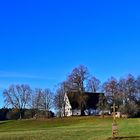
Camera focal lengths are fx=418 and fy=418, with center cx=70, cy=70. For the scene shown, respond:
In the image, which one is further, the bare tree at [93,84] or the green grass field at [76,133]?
the bare tree at [93,84]

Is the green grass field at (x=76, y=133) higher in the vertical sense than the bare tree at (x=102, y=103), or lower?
lower

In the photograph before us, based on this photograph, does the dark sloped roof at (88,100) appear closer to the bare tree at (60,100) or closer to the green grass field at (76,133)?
the bare tree at (60,100)

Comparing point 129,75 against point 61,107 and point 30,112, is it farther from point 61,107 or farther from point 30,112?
point 30,112

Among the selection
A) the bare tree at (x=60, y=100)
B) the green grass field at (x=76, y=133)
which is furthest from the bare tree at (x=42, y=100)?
the green grass field at (x=76, y=133)

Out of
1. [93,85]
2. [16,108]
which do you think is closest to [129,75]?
[93,85]

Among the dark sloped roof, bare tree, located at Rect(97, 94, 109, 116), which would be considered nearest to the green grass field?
bare tree, located at Rect(97, 94, 109, 116)

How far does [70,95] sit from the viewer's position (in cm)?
12675

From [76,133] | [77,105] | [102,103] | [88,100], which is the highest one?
[88,100]

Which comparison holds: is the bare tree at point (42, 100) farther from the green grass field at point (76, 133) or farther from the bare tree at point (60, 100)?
the green grass field at point (76, 133)

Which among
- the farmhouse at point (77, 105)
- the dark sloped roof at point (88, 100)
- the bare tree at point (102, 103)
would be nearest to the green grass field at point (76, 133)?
the bare tree at point (102, 103)

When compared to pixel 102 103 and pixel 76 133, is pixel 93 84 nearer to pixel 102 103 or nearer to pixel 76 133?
pixel 102 103

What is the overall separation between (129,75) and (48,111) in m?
31.9

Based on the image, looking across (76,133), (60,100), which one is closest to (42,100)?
(60,100)

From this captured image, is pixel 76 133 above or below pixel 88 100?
below
